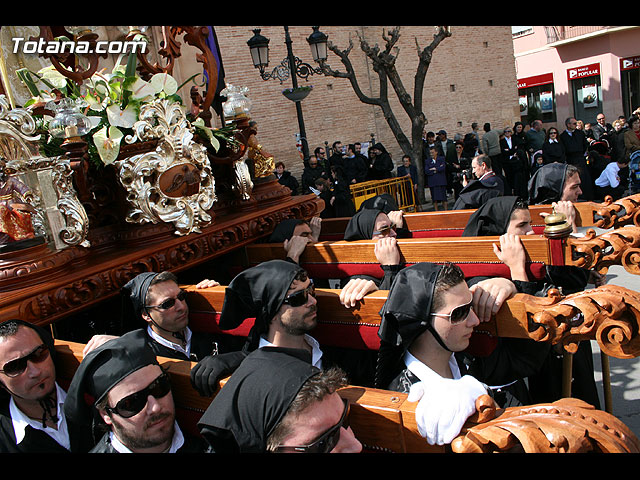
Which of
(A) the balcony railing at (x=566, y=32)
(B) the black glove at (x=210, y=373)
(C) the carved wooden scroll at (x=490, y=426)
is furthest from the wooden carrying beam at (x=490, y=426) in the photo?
(A) the balcony railing at (x=566, y=32)

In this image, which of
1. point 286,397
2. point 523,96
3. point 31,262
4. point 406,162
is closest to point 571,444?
point 286,397

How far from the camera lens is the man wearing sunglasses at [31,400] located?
97.2 inches

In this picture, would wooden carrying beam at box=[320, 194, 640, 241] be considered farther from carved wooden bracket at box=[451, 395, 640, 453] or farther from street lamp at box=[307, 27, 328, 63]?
street lamp at box=[307, 27, 328, 63]

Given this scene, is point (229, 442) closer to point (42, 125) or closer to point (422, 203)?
point (42, 125)

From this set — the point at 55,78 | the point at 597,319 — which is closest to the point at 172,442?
the point at 597,319

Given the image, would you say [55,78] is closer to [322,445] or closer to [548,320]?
[322,445]

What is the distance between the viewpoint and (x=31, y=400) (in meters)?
2.54

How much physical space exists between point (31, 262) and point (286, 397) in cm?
190

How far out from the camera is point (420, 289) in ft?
7.51

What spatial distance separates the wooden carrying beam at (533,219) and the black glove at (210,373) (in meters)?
2.74

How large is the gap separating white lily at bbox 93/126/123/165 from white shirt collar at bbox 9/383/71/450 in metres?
1.40

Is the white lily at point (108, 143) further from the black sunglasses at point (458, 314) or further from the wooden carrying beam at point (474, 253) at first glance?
the black sunglasses at point (458, 314)

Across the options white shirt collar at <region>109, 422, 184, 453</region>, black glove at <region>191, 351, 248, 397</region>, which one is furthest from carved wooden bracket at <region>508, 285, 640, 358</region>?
white shirt collar at <region>109, 422, 184, 453</region>

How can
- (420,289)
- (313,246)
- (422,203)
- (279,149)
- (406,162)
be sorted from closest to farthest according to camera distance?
(420,289)
(313,246)
(422,203)
(406,162)
(279,149)
